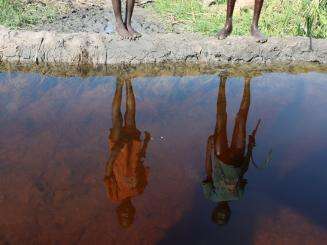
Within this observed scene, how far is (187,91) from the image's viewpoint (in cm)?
430

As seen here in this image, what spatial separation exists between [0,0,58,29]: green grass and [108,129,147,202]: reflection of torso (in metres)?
2.88

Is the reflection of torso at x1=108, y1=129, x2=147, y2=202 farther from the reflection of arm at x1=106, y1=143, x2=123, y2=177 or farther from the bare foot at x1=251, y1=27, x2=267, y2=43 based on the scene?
the bare foot at x1=251, y1=27, x2=267, y2=43

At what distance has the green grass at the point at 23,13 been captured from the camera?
18.0 feet

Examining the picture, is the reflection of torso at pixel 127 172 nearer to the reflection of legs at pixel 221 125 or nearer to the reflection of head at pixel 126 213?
the reflection of head at pixel 126 213

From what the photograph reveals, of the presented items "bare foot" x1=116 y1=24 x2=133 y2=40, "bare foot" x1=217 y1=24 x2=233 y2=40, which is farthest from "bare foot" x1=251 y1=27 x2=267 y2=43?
"bare foot" x1=116 y1=24 x2=133 y2=40

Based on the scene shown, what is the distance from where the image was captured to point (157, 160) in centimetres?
323

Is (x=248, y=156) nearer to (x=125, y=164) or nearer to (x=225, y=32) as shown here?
(x=125, y=164)

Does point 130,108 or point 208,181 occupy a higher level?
point 130,108

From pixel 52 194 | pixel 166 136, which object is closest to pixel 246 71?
pixel 166 136

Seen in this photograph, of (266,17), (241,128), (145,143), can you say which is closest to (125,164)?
(145,143)

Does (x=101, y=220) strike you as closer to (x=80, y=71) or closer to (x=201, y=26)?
(x=80, y=71)

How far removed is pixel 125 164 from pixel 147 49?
78.0 inches

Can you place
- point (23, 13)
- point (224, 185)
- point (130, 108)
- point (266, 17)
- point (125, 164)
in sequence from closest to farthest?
point (224, 185) → point (125, 164) → point (130, 108) → point (23, 13) → point (266, 17)

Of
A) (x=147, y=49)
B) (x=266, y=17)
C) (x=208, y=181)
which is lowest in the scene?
(x=208, y=181)
